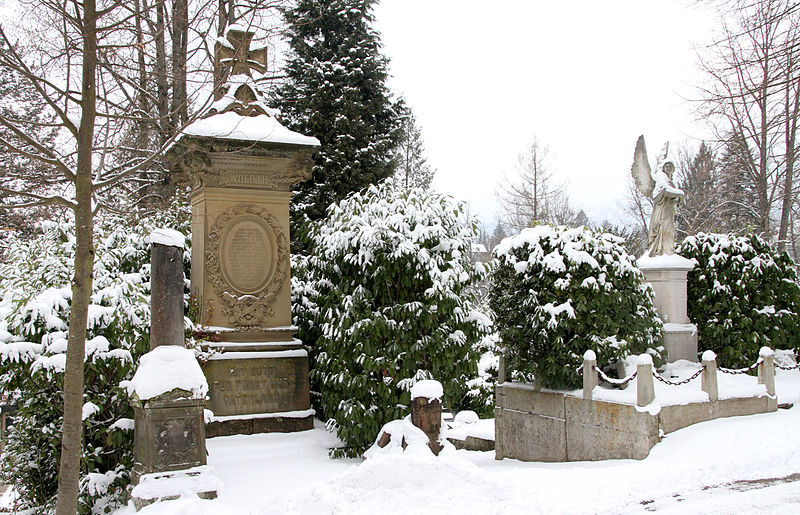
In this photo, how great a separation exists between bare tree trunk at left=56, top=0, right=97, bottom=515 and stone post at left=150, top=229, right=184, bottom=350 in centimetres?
131

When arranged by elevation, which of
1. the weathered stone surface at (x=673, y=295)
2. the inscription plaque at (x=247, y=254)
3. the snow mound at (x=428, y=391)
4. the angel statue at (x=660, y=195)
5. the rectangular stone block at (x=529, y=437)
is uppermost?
the angel statue at (x=660, y=195)

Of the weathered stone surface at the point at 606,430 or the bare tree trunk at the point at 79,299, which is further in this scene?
the weathered stone surface at the point at 606,430

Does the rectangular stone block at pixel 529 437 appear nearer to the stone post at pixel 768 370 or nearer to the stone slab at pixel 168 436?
the stone post at pixel 768 370

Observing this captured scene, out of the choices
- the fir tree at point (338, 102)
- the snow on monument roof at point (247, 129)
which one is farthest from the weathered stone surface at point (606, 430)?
the fir tree at point (338, 102)

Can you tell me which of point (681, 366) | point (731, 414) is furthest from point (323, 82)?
point (731, 414)

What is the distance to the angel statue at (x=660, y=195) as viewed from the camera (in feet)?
46.0

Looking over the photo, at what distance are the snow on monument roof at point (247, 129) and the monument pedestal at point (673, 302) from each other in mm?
7584

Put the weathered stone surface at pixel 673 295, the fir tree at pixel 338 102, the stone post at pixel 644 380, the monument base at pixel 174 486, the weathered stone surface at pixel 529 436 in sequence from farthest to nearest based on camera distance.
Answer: the fir tree at pixel 338 102, the weathered stone surface at pixel 673 295, the weathered stone surface at pixel 529 436, the stone post at pixel 644 380, the monument base at pixel 174 486

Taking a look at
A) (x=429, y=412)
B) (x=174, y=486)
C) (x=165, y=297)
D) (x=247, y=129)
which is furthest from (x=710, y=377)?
(x=165, y=297)

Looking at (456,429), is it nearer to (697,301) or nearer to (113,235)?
(697,301)

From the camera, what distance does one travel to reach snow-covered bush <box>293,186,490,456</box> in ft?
28.5

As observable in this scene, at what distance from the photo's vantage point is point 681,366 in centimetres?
1318

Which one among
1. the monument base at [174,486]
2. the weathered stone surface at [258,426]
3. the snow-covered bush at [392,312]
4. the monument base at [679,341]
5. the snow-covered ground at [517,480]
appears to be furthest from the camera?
the monument base at [679,341]

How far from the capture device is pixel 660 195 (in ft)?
46.8
